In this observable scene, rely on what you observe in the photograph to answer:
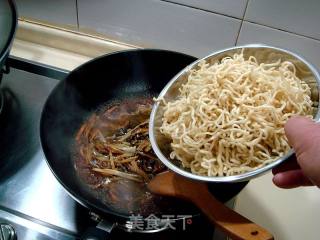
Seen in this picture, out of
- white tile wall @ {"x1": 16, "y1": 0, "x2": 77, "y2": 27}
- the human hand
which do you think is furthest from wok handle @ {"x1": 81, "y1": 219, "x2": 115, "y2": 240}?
white tile wall @ {"x1": 16, "y1": 0, "x2": 77, "y2": 27}

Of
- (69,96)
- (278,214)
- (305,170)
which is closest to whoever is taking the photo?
(305,170)

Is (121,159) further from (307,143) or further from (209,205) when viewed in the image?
(307,143)

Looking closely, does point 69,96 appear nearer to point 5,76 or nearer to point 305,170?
point 5,76

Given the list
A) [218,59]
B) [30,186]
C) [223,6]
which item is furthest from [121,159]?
[223,6]

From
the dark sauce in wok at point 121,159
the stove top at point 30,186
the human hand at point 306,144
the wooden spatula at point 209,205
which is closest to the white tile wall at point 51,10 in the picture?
the stove top at point 30,186

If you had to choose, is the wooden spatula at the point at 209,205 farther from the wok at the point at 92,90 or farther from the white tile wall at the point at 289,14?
the white tile wall at the point at 289,14

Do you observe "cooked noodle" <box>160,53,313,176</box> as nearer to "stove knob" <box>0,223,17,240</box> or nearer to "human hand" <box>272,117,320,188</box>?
"human hand" <box>272,117,320,188</box>

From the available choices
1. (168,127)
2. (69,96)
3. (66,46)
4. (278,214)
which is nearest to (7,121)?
(69,96)
